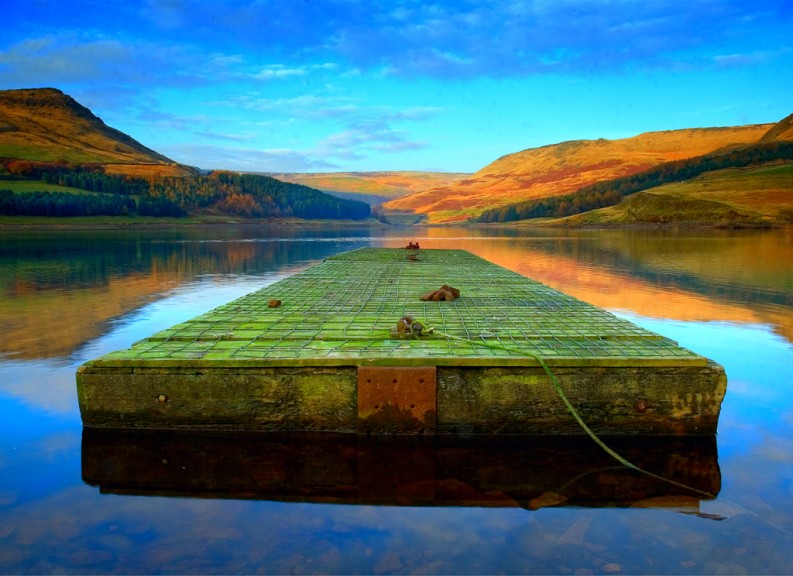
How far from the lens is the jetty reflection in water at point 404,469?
19.9ft

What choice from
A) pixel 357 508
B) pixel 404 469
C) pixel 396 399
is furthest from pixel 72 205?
pixel 357 508

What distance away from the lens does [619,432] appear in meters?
7.14

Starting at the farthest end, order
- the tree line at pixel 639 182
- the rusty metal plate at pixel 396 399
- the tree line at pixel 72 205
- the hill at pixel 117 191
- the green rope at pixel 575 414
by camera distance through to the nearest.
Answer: the tree line at pixel 639 182 → the hill at pixel 117 191 → the tree line at pixel 72 205 → the rusty metal plate at pixel 396 399 → the green rope at pixel 575 414

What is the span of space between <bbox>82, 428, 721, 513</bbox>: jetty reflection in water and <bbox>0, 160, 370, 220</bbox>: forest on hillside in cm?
11692

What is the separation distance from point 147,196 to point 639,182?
14958 centimetres

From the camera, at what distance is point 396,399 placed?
700 cm

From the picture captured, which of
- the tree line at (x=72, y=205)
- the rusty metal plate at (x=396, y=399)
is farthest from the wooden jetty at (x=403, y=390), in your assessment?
the tree line at (x=72, y=205)

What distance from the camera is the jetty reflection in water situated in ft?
19.9

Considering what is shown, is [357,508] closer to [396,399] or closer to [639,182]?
[396,399]

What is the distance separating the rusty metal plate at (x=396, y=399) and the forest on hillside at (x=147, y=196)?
118 metres

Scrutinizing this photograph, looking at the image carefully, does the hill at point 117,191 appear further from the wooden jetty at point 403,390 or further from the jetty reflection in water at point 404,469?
the jetty reflection in water at point 404,469

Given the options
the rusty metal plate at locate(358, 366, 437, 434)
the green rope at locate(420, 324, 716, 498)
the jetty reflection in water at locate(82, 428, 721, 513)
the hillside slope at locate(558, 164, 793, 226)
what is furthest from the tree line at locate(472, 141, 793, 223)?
the rusty metal plate at locate(358, 366, 437, 434)

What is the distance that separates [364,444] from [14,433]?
470cm

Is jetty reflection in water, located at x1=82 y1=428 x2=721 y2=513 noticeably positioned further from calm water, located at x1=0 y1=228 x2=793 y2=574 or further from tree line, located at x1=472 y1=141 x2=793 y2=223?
tree line, located at x1=472 y1=141 x2=793 y2=223
